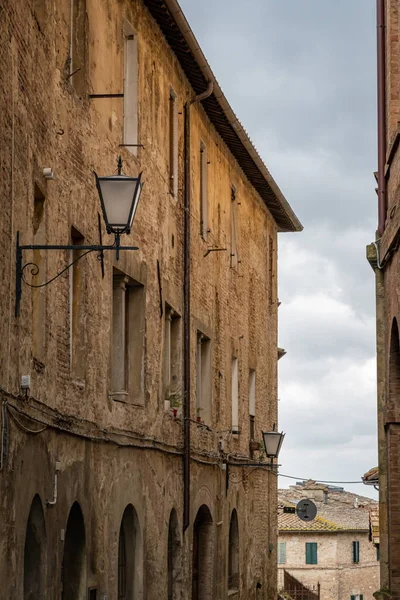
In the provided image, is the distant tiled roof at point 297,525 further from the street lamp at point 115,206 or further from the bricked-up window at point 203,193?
the street lamp at point 115,206

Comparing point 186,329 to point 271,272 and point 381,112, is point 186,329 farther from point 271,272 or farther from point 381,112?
point 271,272

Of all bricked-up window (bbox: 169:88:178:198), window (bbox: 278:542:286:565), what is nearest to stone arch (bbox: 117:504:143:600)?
bricked-up window (bbox: 169:88:178:198)

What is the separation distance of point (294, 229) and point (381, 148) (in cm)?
1691

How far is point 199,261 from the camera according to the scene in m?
23.5

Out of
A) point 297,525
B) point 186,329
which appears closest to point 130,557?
point 186,329

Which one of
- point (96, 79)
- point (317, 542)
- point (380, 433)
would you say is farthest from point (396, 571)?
point (317, 542)

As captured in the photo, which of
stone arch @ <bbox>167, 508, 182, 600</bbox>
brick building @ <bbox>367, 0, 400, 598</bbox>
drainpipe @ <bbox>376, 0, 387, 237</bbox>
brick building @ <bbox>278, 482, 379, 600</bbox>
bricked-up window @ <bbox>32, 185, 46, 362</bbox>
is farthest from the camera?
brick building @ <bbox>278, 482, 379, 600</bbox>

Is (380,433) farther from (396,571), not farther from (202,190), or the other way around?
(202,190)

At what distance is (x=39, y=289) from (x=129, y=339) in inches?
214

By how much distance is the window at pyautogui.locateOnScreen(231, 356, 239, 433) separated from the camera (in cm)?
2738

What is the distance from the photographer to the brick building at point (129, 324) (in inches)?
496

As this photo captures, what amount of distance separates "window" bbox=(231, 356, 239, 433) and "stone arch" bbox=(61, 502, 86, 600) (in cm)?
1228

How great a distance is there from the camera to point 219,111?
2444 centimetres

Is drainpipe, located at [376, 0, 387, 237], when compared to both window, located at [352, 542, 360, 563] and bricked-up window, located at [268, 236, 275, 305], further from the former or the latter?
window, located at [352, 542, 360, 563]
